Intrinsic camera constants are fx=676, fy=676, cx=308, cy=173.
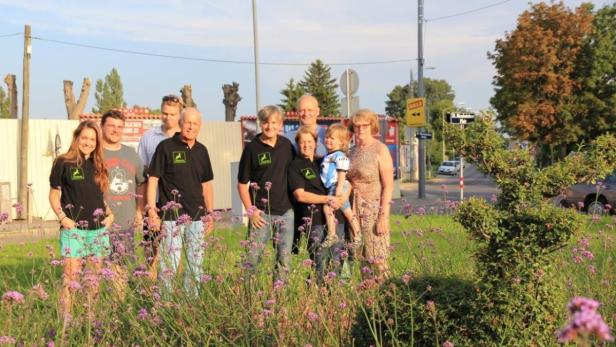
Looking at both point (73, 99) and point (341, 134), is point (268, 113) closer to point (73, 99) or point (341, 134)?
point (341, 134)

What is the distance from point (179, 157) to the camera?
204 inches

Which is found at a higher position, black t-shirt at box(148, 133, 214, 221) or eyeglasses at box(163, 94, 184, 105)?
eyeglasses at box(163, 94, 184, 105)

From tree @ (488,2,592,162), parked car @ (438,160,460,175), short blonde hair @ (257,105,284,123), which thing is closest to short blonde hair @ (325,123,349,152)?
short blonde hair @ (257,105,284,123)

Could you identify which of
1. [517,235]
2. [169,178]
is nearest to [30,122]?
[169,178]

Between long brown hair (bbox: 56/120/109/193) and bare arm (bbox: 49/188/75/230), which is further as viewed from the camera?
long brown hair (bbox: 56/120/109/193)

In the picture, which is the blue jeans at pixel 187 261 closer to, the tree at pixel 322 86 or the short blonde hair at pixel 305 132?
the short blonde hair at pixel 305 132

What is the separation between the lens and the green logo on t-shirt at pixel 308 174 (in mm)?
5195

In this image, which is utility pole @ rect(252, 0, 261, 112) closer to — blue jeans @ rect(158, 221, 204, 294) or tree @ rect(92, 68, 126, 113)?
blue jeans @ rect(158, 221, 204, 294)

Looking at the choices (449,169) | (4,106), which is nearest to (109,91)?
(4,106)

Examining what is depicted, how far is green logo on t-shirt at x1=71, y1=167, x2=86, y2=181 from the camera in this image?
16.6 feet

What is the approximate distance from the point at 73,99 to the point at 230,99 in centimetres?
575

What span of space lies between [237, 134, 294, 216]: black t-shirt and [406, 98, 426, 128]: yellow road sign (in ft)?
63.1

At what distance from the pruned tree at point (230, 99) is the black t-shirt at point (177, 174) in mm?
21112

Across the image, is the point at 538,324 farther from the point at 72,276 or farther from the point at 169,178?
the point at 169,178
